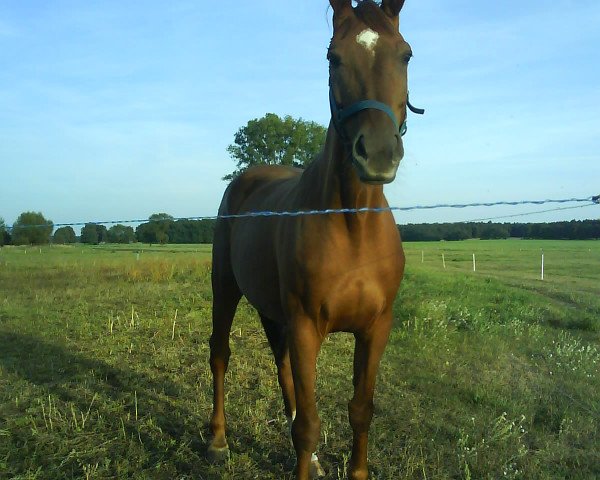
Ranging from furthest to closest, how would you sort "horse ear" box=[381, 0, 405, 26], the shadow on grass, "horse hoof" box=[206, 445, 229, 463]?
"horse hoof" box=[206, 445, 229, 463] < the shadow on grass < "horse ear" box=[381, 0, 405, 26]

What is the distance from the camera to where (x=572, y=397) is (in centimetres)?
464

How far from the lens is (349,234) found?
269cm

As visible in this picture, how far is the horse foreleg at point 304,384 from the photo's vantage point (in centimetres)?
271

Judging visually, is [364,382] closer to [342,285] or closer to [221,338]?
[342,285]

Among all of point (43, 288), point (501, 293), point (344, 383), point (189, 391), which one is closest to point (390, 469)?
point (344, 383)

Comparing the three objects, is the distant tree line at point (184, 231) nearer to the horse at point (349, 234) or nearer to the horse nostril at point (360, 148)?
the horse at point (349, 234)

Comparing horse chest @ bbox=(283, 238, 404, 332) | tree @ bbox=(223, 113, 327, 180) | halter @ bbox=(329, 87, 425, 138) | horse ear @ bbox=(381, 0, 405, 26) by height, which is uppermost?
tree @ bbox=(223, 113, 327, 180)

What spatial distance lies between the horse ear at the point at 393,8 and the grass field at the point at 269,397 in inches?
103

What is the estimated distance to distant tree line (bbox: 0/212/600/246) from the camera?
212 inches

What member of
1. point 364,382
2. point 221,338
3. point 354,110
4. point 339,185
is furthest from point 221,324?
point 354,110

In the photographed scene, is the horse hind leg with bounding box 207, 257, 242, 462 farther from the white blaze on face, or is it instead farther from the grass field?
the white blaze on face

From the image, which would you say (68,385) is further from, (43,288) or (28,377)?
(43,288)

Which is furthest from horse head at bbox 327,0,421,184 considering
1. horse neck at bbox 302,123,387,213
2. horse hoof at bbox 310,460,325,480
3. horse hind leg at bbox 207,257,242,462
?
horse hind leg at bbox 207,257,242,462

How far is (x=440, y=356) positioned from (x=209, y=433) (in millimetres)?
3268
